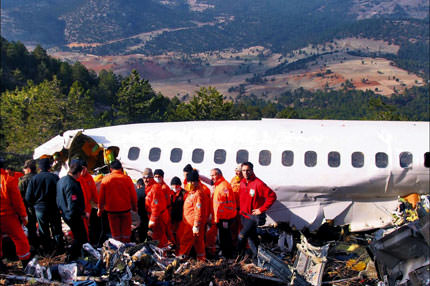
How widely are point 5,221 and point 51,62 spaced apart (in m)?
70.4

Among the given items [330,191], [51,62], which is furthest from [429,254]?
[51,62]

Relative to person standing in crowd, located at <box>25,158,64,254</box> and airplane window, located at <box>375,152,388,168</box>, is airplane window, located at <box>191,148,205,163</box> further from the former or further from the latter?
airplane window, located at <box>375,152,388,168</box>

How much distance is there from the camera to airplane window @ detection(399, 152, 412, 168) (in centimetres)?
1268

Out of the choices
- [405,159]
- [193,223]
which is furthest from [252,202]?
[405,159]

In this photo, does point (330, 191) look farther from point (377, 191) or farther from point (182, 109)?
point (182, 109)

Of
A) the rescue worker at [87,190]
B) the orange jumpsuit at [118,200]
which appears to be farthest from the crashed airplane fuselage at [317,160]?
the orange jumpsuit at [118,200]

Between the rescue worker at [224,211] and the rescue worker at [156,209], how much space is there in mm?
1281

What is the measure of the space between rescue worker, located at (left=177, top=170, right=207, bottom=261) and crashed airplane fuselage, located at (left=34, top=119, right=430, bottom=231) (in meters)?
3.05

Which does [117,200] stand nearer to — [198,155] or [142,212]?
[142,212]

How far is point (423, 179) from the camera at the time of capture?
41.5ft

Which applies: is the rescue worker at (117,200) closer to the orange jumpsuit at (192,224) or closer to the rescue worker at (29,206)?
the orange jumpsuit at (192,224)

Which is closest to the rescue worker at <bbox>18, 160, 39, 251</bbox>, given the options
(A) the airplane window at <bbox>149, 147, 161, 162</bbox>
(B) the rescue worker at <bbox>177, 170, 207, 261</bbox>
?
(B) the rescue worker at <bbox>177, 170, 207, 261</bbox>

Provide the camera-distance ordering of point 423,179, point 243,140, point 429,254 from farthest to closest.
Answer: point 243,140 → point 423,179 → point 429,254

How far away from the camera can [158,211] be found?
10.6 m
